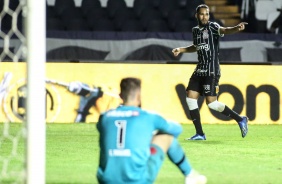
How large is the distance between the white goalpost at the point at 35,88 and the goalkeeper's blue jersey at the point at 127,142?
488 millimetres

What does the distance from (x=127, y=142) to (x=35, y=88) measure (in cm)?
71

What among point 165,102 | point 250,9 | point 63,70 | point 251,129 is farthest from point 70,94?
point 250,9

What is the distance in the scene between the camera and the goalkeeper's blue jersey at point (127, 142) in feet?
19.1

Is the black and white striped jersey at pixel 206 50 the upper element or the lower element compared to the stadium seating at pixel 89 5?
lower

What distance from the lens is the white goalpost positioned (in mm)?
5535

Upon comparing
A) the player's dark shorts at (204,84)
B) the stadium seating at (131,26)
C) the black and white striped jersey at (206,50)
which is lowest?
the player's dark shorts at (204,84)

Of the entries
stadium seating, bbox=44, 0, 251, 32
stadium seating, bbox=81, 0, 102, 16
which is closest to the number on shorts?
stadium seating, bbox=44, 0, 251, 32

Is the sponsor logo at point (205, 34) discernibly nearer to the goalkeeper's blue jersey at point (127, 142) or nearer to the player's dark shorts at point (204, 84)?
→ the player's dark shorts at point (204, 84)

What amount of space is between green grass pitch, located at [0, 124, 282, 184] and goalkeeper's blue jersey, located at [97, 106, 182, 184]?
1406 millimetres

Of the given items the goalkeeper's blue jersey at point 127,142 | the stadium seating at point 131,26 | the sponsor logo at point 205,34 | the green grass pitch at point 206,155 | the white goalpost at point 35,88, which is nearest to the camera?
the white goalpost at point 35,88

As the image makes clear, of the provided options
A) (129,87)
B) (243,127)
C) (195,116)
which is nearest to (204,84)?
(195,116)

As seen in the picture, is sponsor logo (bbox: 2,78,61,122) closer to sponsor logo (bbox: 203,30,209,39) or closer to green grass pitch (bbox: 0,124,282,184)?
green grass pitch (bbox: 0,124,282,184)

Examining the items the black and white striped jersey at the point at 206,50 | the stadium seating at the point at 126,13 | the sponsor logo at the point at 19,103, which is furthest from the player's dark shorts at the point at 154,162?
the stadium seating at the point at 126,13

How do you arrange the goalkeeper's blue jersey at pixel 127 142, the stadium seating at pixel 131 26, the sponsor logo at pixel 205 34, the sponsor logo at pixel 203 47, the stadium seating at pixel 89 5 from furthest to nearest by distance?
1. the stadium seating at pixel 89 5
2. the stadium seating at pixel 131 26
3. the sponsor logo at pixel 203 47
4. the sponsor logo at pixel 205 34
5. the goalkeeper's blue jersey at pixel 127 142
